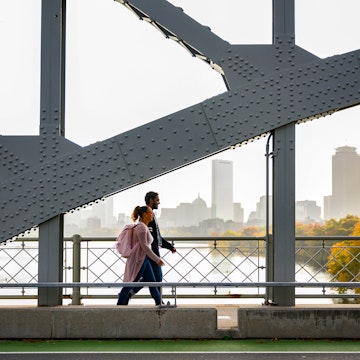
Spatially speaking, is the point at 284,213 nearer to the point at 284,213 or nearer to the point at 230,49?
the point at 284,213

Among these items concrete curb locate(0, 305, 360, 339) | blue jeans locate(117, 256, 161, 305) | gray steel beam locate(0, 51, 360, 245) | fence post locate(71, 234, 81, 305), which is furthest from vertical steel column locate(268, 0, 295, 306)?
fence post locate(71, 234, 81, 305)

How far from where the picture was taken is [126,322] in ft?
27.7

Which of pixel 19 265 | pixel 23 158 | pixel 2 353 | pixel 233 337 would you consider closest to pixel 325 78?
pixel 233 337

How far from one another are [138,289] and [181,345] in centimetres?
164

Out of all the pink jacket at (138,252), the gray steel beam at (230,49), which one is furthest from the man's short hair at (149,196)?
the gray steel beam at (230,49)

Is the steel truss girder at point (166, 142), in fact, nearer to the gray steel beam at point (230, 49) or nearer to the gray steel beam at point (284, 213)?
the gray steel beam at point (230, 49)

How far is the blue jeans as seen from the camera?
30.1 feet

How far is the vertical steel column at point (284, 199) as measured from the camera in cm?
889

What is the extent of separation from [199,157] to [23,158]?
231 centimetres

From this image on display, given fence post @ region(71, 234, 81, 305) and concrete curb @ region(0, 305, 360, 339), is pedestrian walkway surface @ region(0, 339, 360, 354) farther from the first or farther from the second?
fence post @ region(71, 234, 81, 305)

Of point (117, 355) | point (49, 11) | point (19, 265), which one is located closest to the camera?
point (117, 355)

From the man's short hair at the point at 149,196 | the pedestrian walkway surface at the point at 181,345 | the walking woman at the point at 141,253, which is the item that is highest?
the man's short hair at the point at 149,196

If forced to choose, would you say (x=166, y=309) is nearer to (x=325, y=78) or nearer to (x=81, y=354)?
(x=81, y=354)

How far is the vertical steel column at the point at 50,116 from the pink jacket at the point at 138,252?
1.06m
